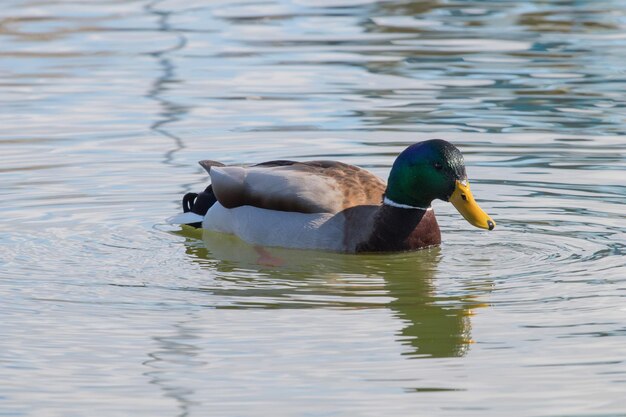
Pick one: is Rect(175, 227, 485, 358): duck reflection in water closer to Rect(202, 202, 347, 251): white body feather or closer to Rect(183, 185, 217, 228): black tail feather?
Rect(202, 202, 347, 251): white body feather

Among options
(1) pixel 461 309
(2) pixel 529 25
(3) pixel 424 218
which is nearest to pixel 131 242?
(3) pixel 424 218

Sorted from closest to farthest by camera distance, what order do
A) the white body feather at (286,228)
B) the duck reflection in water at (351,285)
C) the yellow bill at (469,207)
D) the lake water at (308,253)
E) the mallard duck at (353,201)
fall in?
the lake water at (308,253)
the duck reflection in water at (351,285)
the yellow bill at (469,207)
the mallard duck at (353,201)
the white body feather at (286,228)

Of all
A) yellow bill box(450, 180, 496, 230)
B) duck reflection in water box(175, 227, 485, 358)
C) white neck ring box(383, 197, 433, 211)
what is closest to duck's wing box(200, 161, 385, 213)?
white neck ring box(383, 197, 433, 211)

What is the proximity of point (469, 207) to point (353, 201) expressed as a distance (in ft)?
2.51

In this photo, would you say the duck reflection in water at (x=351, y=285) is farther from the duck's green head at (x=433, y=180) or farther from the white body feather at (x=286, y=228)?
the duck's green head at (x=433, y=180)

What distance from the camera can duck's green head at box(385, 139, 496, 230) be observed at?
9.18 m

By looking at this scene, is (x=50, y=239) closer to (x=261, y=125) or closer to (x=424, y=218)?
(x=424, y=218)

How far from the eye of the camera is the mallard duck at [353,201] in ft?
30.6

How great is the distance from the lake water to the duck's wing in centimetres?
32

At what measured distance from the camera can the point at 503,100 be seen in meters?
13.7

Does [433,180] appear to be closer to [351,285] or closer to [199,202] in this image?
[351,285]

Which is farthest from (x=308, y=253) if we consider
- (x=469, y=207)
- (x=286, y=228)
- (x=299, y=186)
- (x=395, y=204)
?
(x=469, y=207)

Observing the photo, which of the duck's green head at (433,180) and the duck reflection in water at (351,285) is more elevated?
the duck's green head at (433,180)

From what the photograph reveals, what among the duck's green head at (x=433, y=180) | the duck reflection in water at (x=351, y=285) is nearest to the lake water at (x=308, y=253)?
the duck reflection in water at (x=351, y=285)
